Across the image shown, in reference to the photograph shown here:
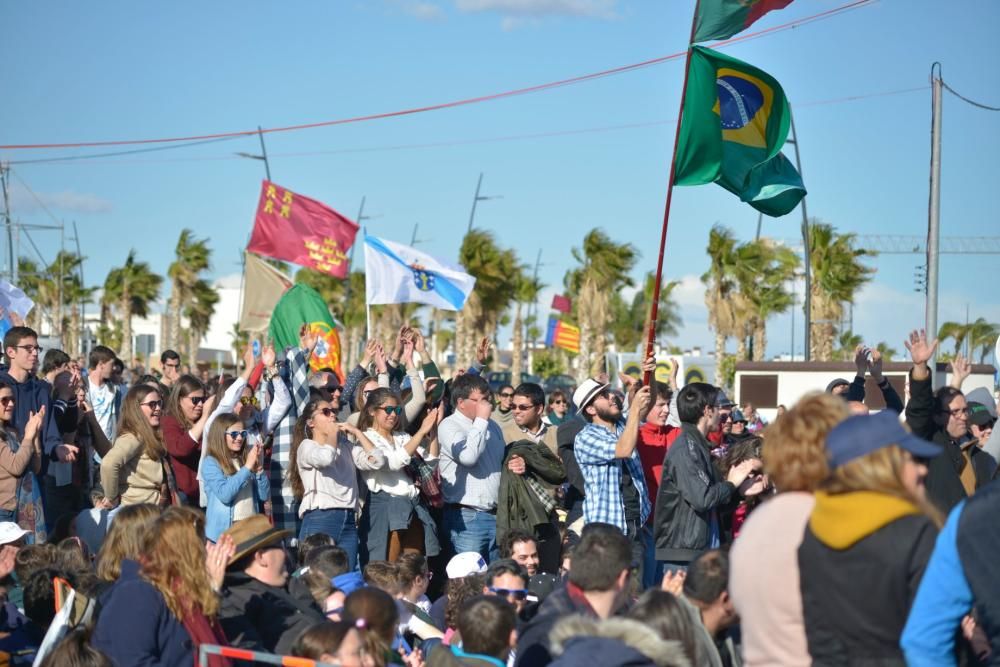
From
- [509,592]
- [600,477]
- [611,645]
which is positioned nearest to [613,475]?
[600,477]

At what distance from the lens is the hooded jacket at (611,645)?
390cm

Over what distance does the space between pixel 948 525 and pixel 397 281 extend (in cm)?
1138

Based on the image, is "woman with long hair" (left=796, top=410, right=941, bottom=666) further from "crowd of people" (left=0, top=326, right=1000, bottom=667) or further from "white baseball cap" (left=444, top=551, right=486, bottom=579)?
"white baseball cap" (left=444, top=551, right=486, bottom=579)

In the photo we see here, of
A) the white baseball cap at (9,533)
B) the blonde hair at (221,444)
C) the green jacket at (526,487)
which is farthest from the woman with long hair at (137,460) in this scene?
the green jacket at (526,487)

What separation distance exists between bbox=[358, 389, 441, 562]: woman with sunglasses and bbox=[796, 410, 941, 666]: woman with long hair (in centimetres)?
505

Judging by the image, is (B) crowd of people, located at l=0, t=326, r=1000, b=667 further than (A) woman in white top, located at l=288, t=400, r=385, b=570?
No

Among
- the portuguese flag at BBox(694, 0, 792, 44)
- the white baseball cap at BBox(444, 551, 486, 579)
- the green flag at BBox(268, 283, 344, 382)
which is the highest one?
the portuguese flag at BBox(694, 0, 792, 44)

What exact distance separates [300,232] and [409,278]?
5.92 meters

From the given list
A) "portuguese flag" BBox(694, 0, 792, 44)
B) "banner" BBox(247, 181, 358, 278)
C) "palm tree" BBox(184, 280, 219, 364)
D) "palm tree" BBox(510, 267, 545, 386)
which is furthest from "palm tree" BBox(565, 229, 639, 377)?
"portuguese flag" BBox(694, 0, 792, 44)

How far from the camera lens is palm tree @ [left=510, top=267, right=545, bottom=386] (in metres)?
51.7

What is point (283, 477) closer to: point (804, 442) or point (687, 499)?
point (687, 499)

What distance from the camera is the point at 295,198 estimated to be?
19828mm

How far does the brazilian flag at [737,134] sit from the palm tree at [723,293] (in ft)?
102

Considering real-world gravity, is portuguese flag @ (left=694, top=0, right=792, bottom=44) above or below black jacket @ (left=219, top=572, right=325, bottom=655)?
above
